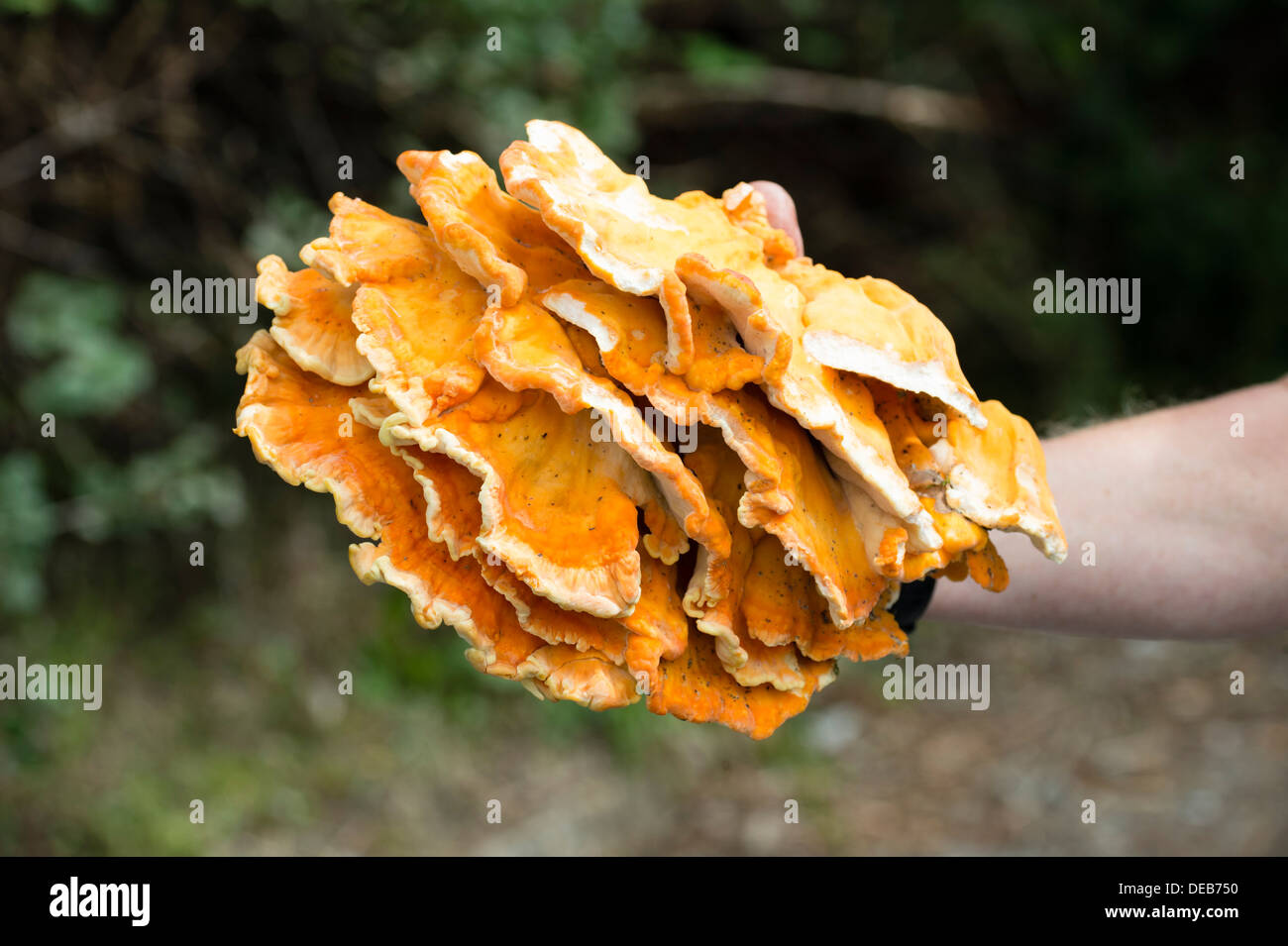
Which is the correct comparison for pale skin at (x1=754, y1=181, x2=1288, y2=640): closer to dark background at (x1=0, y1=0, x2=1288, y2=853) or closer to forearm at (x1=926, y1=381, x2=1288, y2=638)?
forearm at (x1=926, y1=381, x2=1288, y2=638)

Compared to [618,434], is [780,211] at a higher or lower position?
higher

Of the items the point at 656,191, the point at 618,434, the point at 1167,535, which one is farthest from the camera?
the point at 656,191

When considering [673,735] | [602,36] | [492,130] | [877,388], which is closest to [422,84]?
[492,130]

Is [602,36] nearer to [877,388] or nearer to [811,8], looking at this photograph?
[811,8]

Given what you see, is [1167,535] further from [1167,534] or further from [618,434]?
[618,434]

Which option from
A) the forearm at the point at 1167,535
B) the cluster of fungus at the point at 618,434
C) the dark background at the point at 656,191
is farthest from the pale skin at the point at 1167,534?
the cluster of fungus at the point at 618,434

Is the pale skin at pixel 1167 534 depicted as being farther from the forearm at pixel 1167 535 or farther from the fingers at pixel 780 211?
the fingers at pixel 780 211

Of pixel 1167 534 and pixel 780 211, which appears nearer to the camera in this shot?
pixel 780 211

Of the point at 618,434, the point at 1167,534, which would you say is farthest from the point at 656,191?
the point at 618,434
